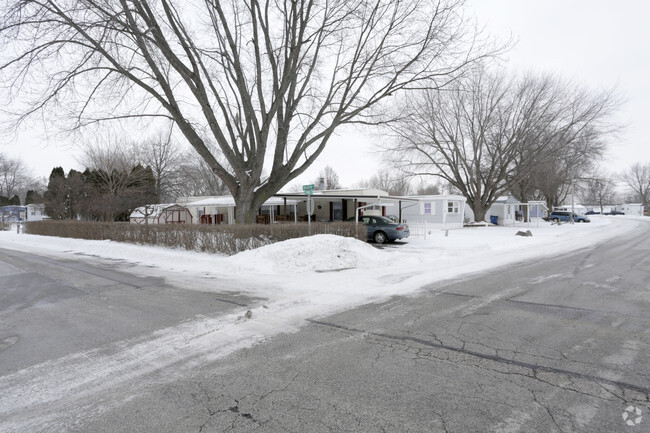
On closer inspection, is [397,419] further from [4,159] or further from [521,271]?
[4,159]

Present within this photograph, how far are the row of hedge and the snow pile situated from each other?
4.72ft

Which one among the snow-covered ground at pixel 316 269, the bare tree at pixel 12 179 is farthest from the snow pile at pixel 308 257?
the bare tree at pixel 12 179

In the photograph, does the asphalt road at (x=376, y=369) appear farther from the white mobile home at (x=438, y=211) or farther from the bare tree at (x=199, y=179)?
the bare tree at (x=199, y=179)

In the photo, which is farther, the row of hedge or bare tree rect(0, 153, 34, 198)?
bare tree rect(0, 153, 34, 198)

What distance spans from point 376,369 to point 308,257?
6.13 m

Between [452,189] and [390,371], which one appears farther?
[452,189]

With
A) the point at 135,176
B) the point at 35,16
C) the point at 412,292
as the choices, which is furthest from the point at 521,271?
the point at 135,176

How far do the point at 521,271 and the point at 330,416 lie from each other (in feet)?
26.0

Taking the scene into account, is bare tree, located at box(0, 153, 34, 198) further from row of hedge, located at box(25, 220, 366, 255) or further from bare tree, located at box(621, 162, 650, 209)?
bare tree, located at box(621, 162, 650, 209)

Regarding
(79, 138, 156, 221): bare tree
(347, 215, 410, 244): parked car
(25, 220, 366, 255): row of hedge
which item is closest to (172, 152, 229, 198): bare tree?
(79, 138, 156, 221): bare tree

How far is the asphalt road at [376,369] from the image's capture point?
252 cm

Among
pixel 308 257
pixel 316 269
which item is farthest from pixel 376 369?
pixel 308 257

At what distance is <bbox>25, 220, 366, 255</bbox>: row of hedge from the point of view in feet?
37.7

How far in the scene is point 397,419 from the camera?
2.51 metres
